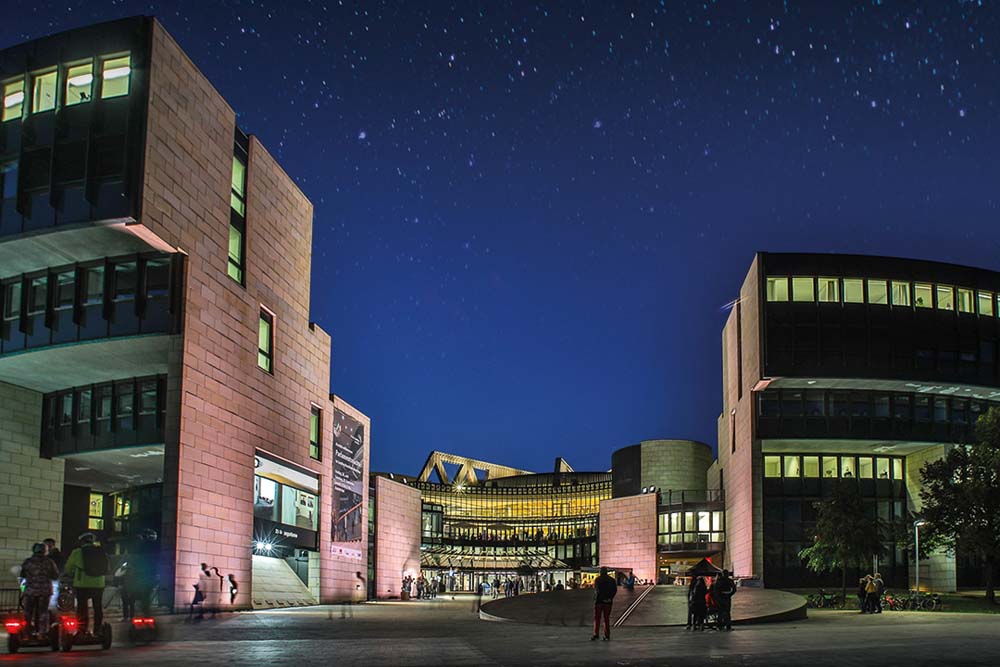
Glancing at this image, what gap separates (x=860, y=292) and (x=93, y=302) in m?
50.4

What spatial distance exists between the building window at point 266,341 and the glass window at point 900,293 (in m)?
42.8

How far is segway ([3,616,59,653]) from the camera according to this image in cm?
1834

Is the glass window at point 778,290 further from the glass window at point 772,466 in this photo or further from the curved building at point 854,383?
the glass window at point 772,466

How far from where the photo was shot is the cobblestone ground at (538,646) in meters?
17.7

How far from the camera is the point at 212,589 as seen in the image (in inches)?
1720

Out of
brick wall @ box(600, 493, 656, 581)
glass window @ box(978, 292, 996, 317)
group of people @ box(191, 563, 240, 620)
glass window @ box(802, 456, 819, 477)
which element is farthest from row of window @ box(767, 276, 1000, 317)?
group of people @ box(191, 563, 240, 620)

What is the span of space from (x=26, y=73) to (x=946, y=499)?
159 ft

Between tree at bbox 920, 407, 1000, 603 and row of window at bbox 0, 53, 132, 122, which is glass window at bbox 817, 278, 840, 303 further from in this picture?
row of window at bbox 0, 53, 132, 122

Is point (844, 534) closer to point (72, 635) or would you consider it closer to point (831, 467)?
point (831, 467)

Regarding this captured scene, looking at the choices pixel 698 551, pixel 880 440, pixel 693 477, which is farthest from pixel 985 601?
pixel 693 477

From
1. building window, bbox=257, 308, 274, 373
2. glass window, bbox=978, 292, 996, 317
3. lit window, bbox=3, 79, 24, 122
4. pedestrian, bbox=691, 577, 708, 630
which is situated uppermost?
lit window, bbox=3, 79, 24, 122

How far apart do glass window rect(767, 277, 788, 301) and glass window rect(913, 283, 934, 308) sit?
29.6 ft

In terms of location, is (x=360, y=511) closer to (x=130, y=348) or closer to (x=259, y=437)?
(x=259, y=437)

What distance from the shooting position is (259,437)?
51.8 meters
